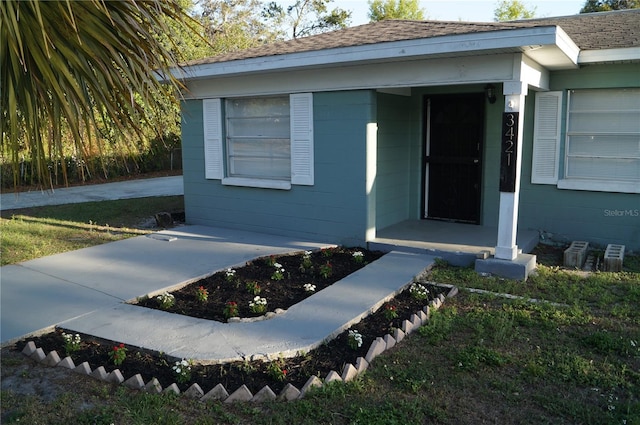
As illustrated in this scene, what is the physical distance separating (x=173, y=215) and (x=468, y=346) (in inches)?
274

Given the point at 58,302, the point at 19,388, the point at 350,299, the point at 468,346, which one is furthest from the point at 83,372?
the point at 468,346

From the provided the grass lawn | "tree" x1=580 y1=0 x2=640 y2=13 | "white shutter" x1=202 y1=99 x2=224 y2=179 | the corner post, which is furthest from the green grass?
"tree" x1=580 y1=0 x2=640 y2=13

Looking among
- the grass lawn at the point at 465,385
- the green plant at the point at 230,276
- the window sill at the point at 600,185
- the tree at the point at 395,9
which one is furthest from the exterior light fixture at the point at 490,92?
the tree at the point at 395,9

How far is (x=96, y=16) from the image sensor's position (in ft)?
7.69

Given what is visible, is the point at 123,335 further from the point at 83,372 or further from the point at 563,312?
the point at 563,312

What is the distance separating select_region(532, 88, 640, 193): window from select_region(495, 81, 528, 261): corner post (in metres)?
1.75

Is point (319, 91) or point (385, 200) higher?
point (319, 91)

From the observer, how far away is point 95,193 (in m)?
14.0

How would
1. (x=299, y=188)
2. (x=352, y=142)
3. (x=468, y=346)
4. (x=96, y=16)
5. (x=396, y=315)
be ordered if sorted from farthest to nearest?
(x=299, y=188) < (x=352, y=142) < (x=396, y=315) < (x=468, y=346) < (x=96, y=16)

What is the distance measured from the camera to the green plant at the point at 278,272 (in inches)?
235

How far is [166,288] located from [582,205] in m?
5.67

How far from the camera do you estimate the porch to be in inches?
261

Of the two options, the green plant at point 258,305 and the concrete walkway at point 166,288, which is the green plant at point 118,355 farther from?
the green plant at point 258,305

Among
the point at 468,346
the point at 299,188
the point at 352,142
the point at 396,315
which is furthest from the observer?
the point at 299,188
